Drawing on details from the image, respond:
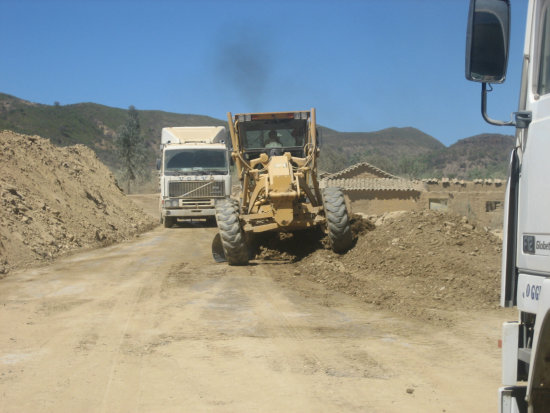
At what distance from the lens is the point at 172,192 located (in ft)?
70.5

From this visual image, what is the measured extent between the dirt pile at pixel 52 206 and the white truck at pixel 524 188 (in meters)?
10.7

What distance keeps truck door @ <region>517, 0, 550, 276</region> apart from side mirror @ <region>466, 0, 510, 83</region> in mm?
221

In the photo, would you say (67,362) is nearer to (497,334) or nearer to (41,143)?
(497,334)

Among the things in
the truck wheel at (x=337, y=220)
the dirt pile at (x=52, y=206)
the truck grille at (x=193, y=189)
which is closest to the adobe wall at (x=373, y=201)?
the truck grille at (x=193, y=189)

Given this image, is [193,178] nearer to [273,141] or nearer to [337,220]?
[273,141]

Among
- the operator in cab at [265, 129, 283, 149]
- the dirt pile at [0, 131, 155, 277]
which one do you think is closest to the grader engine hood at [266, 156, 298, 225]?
the operator in cab at [265, 129, 283, 149]

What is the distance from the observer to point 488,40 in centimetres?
366

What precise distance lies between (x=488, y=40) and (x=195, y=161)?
18.5m

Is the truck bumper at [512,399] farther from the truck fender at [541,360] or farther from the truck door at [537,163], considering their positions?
the truck door at [537,163]

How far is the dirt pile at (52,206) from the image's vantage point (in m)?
14.5

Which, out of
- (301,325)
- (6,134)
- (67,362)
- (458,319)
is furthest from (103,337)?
(6,134)

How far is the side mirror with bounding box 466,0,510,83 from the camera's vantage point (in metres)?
3.64

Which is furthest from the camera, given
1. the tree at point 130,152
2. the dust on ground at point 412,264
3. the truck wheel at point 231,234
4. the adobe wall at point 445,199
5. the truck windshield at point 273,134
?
the tree at point 130,152

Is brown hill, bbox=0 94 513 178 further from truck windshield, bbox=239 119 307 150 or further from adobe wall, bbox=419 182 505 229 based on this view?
truck windshield, bbox=239 119 307 150
